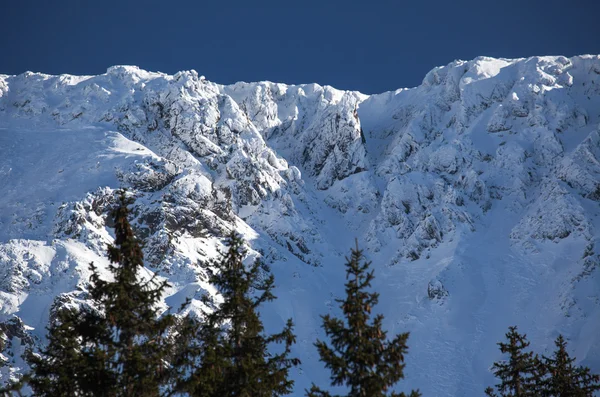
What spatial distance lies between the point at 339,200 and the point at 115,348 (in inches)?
4496

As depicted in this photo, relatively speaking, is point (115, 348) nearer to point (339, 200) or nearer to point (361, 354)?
point (361, 354)

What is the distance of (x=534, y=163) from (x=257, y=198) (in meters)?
55.4

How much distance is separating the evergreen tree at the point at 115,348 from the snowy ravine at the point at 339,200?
4500 centimetres

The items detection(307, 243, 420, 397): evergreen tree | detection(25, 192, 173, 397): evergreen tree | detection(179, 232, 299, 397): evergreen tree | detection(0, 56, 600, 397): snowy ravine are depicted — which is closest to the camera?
detection(307, 243, 420, 397): evergreen tree

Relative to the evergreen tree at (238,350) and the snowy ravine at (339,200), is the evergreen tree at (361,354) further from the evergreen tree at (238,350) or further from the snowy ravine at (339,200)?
the snowy ravine at (339,200)

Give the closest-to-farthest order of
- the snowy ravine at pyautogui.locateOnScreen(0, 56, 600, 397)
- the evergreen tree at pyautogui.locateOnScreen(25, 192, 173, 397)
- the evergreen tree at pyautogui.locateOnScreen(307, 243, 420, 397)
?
the evergreen tree at pyautogui.locateOnScreen(307, 243, 420, 397) < the evergreen tree at pyautogui.locateOnScreen(25, 192, 173, 397) < the snowy ravine at pyautogui.locateOnScreen(0, 56, 600, 397)

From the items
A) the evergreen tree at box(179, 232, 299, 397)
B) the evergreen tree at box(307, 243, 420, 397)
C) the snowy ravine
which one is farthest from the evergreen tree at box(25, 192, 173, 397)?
the snowy ravine

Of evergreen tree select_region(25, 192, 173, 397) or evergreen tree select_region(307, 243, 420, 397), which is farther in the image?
evergreen tree select_region(25, 192, 173, 397)

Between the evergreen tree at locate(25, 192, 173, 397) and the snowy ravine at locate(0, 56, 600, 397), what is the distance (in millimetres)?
44995

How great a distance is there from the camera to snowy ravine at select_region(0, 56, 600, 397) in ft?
246

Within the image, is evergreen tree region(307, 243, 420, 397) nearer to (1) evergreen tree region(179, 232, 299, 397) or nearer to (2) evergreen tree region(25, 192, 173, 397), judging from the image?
(1) evergreen tree region(179, 232, 299, 397)

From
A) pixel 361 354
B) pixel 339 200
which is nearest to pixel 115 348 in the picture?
pixel 361 354

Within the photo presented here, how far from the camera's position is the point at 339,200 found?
129 metres

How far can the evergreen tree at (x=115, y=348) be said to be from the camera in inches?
620
